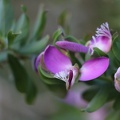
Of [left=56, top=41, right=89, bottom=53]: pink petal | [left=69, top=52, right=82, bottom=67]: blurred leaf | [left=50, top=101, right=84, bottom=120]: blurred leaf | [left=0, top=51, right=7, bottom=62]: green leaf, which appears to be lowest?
[left=50, top=101, right=84, bottom=120]: blurred leaf

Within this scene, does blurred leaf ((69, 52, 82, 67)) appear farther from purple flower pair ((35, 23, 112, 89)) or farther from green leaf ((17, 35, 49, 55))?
green leaf ((17, 35, 49, 55))

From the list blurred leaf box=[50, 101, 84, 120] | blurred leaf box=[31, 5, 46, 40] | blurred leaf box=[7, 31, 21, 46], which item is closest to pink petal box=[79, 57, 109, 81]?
blurred leaf box=[7, 31, 21, 46]

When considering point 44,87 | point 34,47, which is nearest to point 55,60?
point 34,47

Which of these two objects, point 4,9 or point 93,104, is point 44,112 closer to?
point 4,9

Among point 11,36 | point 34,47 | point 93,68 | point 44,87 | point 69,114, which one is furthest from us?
point 44,87

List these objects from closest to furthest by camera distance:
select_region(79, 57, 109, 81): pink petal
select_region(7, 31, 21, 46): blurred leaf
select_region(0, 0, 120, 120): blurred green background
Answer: select_region(79, 57, 109, 81): pink petal, select_region(7, 31, 21, 46): blurred leaf, select_region(0, 0, 120, 120): blurred green background

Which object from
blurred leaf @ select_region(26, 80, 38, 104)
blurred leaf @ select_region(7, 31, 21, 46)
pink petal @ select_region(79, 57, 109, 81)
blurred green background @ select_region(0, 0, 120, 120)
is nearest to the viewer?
pink petal @ select_region(79, 57, 109, 81)

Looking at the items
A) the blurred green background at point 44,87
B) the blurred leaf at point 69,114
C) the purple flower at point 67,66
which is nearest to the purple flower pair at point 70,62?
the purple flower at point 67,66

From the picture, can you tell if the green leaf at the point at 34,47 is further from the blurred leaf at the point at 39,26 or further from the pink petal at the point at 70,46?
the pink petal at the point at 70,46

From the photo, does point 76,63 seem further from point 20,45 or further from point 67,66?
point 20,45
